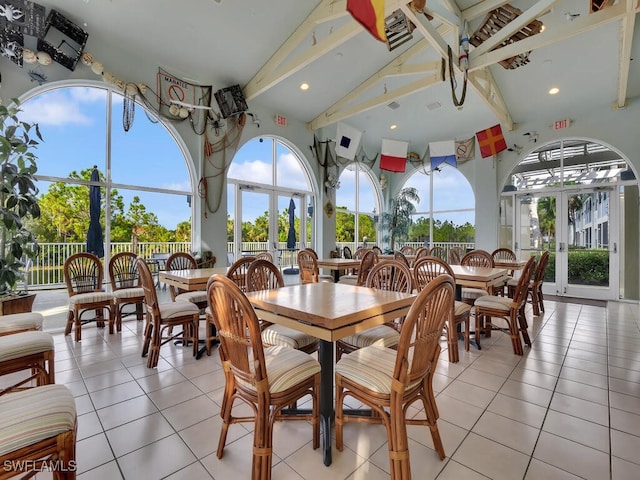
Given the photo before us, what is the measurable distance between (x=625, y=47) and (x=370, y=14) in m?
5.21

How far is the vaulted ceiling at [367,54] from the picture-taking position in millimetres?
4145

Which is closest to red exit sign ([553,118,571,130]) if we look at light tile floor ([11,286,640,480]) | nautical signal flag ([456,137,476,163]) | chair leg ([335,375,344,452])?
nautical signal flag ([456,137,476,163])

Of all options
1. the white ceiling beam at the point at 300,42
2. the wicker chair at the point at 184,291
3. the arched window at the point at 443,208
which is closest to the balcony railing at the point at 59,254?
the wicker chair at the point at 184,291

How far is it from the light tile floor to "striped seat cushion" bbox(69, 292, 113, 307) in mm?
563

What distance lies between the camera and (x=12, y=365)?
2010 mm

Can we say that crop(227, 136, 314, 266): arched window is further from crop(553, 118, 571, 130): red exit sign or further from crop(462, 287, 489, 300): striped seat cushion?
crop(553, 118, 571, 130): red exit sign

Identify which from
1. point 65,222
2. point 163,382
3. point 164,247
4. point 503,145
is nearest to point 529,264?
point 163,382

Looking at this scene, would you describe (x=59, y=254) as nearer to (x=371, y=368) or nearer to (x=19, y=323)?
(x=19, y=323)

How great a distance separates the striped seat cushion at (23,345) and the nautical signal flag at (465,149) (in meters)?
8.83

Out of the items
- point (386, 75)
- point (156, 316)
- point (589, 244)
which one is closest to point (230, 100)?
point (386, 75)

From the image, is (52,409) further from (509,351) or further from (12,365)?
(509,351)

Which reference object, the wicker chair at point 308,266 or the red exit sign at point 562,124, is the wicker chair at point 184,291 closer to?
the wicker chair at point 308,266

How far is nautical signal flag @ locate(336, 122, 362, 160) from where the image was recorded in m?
7.29

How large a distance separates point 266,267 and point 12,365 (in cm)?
188
